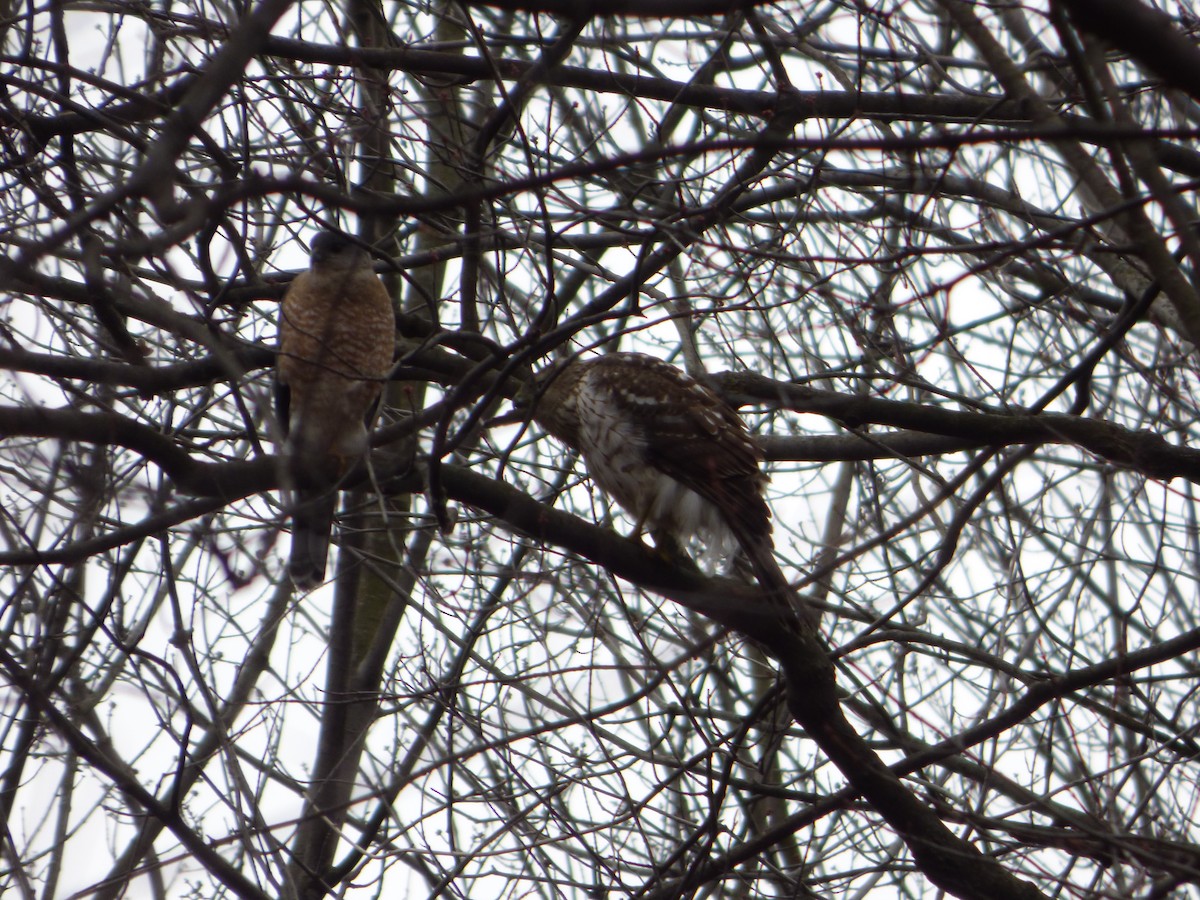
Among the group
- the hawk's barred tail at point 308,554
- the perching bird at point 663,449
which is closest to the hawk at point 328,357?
the hawk's barred tail at point 308,554

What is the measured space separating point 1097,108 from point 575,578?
355 cm

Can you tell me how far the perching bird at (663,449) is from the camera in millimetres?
4594

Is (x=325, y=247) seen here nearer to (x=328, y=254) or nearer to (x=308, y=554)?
(x=328, y=254)

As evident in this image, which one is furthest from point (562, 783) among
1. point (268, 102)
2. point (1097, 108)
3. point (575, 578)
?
point (268, 102)

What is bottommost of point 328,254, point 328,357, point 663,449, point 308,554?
point 663,449

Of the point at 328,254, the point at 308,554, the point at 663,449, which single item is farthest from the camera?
the point at 328,254

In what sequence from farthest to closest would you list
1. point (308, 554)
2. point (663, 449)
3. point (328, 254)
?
point (328, 254), point (308, 554), point (663, 449)

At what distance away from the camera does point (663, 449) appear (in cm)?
471

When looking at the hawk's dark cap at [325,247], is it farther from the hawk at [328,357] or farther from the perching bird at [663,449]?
the perching bird at [663,449]

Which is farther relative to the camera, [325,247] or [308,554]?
[325,247]

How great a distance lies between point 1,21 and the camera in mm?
4676

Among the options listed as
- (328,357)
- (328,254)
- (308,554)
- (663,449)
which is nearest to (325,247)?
(328,254)

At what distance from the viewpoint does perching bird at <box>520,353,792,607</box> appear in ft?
15.1

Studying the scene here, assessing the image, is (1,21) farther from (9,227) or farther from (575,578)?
(575,578)
